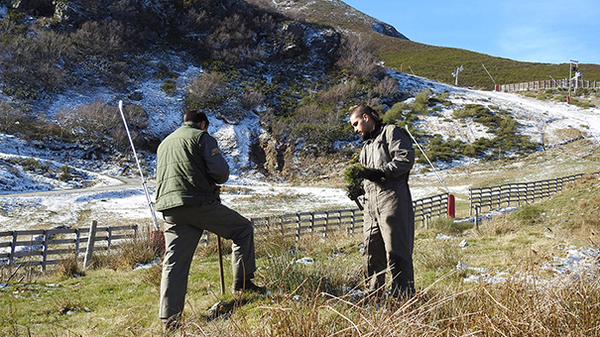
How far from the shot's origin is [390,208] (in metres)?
2.90

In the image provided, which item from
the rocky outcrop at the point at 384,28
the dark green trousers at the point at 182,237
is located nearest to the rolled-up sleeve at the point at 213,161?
the dark green trousers at the point at 182,237

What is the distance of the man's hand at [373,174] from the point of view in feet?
9.34

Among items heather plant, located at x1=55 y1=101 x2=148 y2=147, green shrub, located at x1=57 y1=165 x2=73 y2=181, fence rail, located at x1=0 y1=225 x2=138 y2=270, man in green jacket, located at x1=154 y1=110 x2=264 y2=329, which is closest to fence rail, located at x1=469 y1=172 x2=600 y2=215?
fence rail, located at x1=0 y1=225 x2=138 y2=270

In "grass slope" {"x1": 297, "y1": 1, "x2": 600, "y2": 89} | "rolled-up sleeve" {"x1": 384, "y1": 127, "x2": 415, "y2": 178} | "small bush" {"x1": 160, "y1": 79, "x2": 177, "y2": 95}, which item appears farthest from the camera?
"grass slope" {"x1": 297, "y1": 1, "x2": 600, "y2": 89}

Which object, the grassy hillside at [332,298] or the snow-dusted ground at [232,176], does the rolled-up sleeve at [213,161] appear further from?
the snow-dusted ground at [232,176]

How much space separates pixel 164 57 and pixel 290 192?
1047 inches

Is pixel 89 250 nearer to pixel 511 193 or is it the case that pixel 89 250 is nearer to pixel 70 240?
pixel 70 240

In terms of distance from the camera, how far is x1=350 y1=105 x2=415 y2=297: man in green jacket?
288 centimetres

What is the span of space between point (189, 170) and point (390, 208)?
66.0 inches

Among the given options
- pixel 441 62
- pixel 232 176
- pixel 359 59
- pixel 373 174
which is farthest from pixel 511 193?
pixel 441 62

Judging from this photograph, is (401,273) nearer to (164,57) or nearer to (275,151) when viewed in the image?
(275,151)

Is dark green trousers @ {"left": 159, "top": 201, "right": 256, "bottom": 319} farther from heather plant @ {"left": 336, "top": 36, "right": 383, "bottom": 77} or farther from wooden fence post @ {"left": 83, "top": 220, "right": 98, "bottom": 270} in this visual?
heather plant @ {"left": 336, "top": 36, "right": 383, "bottom": 77}

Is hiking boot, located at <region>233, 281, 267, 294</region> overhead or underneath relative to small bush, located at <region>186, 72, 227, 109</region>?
underneath

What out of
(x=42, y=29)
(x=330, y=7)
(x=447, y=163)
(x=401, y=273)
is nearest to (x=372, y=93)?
(x=447, y=163)
